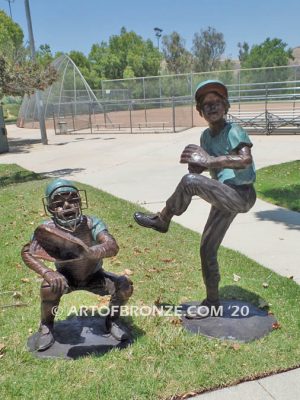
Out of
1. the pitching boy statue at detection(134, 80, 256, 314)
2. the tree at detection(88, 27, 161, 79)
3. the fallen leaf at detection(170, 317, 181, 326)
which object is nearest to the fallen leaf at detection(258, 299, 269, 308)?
the fallen leaf at detection(170, 317, 181, 326)

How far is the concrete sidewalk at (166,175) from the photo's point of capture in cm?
505

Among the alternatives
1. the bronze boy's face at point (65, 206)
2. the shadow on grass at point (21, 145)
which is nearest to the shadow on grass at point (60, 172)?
the shadow on grass at point (21, 145)

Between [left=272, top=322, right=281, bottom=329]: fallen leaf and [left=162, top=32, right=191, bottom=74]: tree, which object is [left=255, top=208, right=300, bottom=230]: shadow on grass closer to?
[left=272, top=322, right=281, bottom=329]: fallen leaf

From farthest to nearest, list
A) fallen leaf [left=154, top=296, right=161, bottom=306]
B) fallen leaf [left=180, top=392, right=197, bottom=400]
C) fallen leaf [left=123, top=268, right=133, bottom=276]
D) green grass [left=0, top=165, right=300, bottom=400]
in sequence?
fallen leaf [left=123, top=268, right=133, bottom=276] < fallen leaf [left=154, top=296, right=161, bottom=306] < green grass [left=0, top=165, right=300, bottom=400] < fallen leaf [left=180, top=392, right=197, bottom=400]

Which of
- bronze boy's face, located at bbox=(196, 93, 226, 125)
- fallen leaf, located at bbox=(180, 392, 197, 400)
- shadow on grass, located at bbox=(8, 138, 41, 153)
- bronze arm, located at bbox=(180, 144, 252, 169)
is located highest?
bronze boy's face, located at bbox=(196, 93, 226, 125)

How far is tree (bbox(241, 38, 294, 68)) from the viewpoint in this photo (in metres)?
56.8

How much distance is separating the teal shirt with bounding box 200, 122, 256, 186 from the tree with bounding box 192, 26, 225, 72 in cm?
7547

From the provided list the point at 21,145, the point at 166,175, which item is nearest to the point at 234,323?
the point at 166,175

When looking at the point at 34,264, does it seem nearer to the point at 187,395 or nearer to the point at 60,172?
the point at 187,395

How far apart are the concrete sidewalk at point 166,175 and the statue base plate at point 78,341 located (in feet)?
2.82

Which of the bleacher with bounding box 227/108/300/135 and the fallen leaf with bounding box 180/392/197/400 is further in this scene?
the bleacher with bounding box 227/108/300/135

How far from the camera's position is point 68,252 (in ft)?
10.1

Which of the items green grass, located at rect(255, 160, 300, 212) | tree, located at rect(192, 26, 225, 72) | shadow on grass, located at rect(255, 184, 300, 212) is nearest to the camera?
shadow on grass, located at rect(255, 184, 300, 212)

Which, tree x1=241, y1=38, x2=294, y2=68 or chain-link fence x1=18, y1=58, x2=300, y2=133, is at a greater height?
tree x1=241, y1=38, x2=294, y2=68
